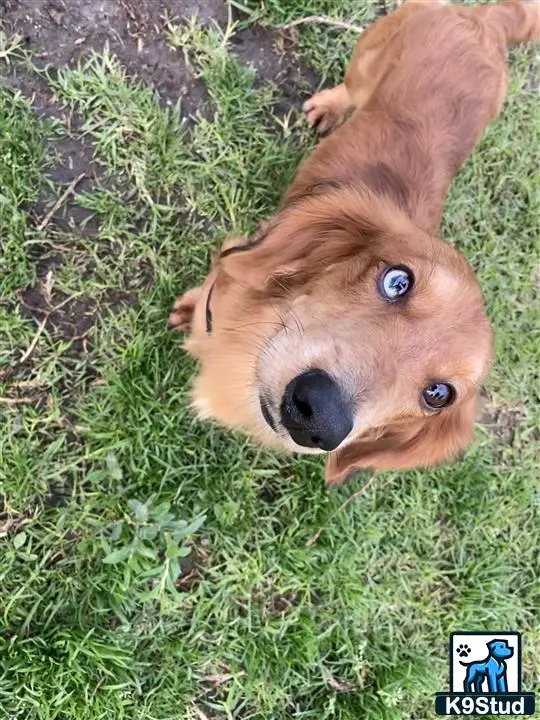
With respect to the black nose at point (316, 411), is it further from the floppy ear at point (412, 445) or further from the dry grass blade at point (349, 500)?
the dry grass blade at point (349, 500)

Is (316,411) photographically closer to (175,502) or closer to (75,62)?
(175,502)

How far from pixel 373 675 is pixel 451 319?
224 centimetres

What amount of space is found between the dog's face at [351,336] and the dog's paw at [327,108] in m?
1.34

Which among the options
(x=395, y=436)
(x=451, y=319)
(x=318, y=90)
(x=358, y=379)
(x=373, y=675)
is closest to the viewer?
(x=358, y=379)

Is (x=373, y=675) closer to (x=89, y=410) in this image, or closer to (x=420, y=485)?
(x=420, y=485)

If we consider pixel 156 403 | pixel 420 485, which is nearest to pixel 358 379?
pixel 156 403

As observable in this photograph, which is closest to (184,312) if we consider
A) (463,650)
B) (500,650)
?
(463,650)

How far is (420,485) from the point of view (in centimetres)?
380

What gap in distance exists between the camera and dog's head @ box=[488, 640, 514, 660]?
3.90m

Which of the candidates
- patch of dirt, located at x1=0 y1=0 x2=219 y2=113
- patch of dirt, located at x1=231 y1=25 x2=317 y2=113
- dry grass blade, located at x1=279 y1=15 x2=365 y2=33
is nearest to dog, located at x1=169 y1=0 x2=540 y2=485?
patch of dirt, located at x1=231 y1=25 x2=317 y2=113

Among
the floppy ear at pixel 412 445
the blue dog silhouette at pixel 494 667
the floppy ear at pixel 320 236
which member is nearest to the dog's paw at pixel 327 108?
the floppy ear at pixel 320 236

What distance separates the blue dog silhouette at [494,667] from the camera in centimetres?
384

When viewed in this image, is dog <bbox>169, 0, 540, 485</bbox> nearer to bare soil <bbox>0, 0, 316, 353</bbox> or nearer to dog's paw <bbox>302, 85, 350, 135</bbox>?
dog's paw <bbox>302, 85, 350, 135</bbox>

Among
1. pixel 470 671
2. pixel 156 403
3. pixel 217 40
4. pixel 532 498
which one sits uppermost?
pixel 217 40
